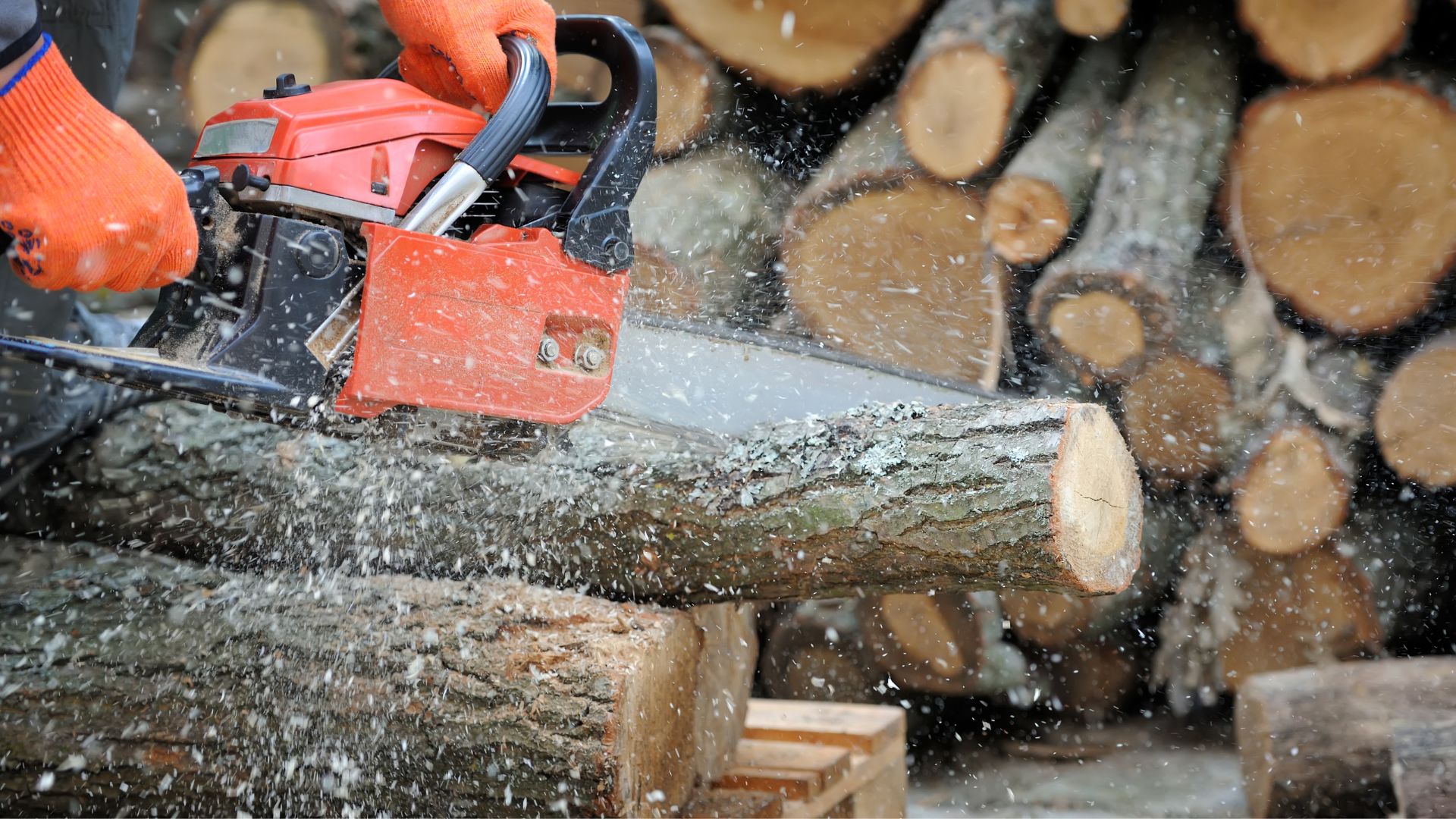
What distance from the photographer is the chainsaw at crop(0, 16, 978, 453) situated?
159 centimetres

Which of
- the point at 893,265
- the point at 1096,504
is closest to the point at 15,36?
the point at 1096,504

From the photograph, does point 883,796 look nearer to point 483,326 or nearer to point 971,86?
point 483,326

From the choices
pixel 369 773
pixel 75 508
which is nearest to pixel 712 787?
pixel 369 773

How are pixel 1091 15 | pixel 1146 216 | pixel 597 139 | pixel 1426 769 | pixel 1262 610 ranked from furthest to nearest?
1. pixel 1262 610
2. pixel 1091 15
3. pixel 1146 216
4. pixel 1426 769
5. pixel 597 139

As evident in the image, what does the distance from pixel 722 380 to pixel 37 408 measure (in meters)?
1.49

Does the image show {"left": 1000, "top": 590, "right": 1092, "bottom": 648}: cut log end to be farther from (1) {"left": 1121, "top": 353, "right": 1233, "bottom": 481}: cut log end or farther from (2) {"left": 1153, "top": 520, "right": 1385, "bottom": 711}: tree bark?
(1) {"left": 1121, "top": 353, "right": 1233, "bottom": 481}: cut log end

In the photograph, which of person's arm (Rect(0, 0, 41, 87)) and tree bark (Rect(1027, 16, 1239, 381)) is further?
tree bark (Rect(1027, 16, 1239, 381))

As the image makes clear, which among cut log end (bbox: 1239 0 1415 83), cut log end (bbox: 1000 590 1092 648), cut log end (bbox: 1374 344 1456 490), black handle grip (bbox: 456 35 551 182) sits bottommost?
cut log end (bbox: 1000 590 1092 648)

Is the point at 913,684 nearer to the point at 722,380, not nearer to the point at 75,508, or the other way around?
the point at 722,380

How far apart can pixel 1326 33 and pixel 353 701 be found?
271cm

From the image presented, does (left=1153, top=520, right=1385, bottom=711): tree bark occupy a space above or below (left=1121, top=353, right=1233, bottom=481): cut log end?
below

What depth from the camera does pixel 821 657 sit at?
368 cm

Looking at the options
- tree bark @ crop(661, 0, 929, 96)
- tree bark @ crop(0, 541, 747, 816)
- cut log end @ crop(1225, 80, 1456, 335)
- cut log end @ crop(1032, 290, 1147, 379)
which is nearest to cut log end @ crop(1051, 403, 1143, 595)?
tree bark @ crop(0, 541, 747, 816)

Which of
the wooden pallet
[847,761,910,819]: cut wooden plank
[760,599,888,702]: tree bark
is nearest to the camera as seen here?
the wooden pallet
